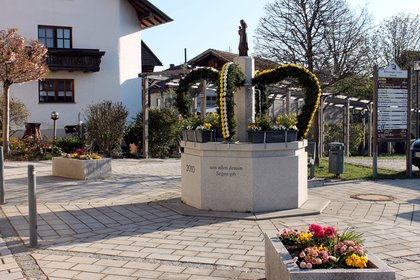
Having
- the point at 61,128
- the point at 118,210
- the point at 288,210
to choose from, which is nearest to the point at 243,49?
the point at 288,210

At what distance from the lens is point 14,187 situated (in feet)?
33.9

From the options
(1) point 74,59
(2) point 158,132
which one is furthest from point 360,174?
(1) point 74,59

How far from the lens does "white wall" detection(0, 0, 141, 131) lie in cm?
2369

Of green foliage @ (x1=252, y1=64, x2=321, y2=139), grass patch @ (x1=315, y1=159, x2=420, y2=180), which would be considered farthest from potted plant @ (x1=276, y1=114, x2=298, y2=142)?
grass patch @ (x1=315, y1=159, x2=420, y2=180)

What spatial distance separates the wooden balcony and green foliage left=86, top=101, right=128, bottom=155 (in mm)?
6137

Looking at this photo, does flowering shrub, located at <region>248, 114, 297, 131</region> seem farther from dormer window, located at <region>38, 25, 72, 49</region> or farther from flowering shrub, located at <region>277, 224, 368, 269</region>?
dormer window, located at <region>38, 25, 72, 49</region>

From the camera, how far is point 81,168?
453 inches

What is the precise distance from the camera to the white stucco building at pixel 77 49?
23.7m

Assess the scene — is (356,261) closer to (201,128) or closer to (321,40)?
(201,128)

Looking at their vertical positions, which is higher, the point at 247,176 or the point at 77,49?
the point at 77,49

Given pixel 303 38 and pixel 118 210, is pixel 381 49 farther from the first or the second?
pixel 118 210

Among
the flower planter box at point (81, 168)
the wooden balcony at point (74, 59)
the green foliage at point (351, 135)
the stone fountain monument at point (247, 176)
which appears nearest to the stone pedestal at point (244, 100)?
the stone fountain monument at point (247, 176)

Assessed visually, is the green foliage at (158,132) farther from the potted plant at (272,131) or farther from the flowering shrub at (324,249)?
the flowering shrub at (324,249)

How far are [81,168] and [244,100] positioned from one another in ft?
16.4
